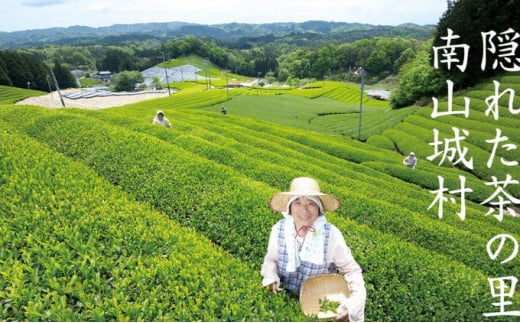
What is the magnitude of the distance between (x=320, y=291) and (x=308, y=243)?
592 millimetres

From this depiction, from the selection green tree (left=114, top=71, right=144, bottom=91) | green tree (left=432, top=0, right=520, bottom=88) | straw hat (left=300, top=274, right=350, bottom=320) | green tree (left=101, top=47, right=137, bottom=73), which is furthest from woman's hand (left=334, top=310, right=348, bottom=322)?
green tree (left=101, top=47, right=137, bottom=73)

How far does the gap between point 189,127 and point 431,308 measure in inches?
542

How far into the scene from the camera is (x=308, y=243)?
13.4 feet

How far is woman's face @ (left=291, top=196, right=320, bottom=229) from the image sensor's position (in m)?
4.08

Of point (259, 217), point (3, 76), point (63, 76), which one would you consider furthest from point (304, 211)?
point (63, 76)

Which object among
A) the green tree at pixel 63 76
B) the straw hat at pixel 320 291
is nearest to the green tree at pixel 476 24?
the straw hat at pixel 320 291

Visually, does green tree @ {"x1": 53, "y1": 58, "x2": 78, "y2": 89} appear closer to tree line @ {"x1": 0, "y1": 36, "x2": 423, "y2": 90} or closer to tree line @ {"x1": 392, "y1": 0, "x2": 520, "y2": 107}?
tree line @ {"x1": 0, "y1": 36, "x2": 423, "y2": 90}

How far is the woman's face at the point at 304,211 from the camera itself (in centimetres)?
408

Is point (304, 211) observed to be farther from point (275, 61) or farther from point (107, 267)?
point (275, 61)

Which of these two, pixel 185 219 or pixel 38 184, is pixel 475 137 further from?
pixel 38 184

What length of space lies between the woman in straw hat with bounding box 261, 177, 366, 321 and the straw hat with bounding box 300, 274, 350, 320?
11 centimetres

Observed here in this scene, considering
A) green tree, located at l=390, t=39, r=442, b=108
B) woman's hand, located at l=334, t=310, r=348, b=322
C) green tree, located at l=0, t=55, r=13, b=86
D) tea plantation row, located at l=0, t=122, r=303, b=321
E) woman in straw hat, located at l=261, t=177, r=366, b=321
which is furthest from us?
green tree, located at l=0, t=55, r=13, b=86

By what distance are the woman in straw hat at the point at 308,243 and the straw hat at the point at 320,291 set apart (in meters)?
0.11

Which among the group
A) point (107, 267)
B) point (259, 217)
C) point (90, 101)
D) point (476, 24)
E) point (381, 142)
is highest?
point (476, 24)
